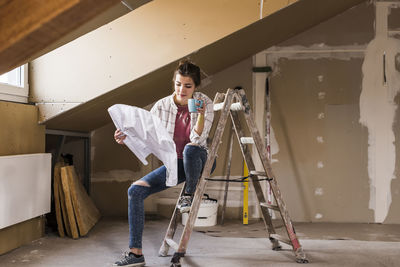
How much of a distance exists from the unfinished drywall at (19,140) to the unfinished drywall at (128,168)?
1.13 meters

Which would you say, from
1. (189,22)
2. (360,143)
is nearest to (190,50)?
(189,22)

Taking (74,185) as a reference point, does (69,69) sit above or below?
above

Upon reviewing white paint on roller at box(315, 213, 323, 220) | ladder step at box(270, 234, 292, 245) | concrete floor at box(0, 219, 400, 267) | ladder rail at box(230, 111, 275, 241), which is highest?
ladder rail at box(230, 111, 275, 241)

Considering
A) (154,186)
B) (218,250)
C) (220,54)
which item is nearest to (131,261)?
(154,186)

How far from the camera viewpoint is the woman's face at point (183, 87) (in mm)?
2424

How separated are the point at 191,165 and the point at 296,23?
1918mm

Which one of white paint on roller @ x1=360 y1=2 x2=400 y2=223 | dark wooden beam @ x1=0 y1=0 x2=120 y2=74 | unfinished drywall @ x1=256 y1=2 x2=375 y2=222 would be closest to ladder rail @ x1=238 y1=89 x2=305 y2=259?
unfinished drywall @ x1=256 y1=2 x2=375 y2=222

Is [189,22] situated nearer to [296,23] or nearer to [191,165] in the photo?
[191,165]

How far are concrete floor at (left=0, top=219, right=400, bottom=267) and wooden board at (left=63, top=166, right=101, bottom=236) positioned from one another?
9 cm

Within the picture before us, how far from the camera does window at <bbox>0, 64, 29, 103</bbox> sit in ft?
9.16

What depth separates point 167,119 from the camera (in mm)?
2469

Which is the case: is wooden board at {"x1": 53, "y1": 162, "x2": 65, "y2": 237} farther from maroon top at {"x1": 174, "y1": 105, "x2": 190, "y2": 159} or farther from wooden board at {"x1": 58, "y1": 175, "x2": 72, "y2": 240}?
maroon top at {"x1": 174, "y1": 105, "x2": 190, "y2": 159}

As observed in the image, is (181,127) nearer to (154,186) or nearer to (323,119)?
(154,186)

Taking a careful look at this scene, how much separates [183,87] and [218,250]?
49.3 inches
